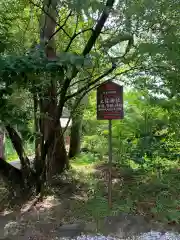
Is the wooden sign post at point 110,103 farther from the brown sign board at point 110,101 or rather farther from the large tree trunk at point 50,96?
the large tree trunk at point 50,96

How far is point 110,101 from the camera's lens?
4.14 m

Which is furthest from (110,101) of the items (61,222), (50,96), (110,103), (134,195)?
(61,222)

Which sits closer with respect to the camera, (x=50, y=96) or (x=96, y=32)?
(x=96, y=32)

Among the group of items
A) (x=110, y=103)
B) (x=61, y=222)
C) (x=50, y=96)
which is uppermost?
(x=50, y=96)

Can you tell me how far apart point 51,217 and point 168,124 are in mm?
3203

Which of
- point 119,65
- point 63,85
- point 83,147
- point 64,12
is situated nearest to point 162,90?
point 119,65

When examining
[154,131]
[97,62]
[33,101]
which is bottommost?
[154,131]

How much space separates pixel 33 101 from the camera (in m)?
4.50

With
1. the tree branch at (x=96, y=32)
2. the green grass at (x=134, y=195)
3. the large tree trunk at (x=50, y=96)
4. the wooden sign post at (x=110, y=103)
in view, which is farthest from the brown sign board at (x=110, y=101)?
the green grass at (x=134, y=195)

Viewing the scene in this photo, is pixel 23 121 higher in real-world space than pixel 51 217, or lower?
higher

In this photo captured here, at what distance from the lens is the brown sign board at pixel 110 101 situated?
4.08 m

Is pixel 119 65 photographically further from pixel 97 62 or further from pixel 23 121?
pixel 23 121

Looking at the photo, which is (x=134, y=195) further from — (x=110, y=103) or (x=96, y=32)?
(x=96, y=32)

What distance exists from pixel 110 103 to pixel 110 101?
0.09 feet
